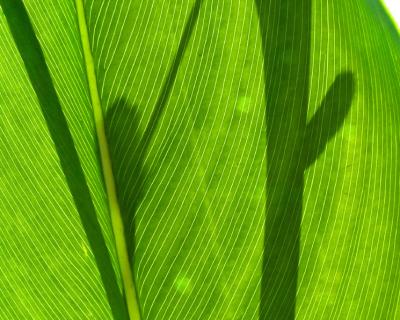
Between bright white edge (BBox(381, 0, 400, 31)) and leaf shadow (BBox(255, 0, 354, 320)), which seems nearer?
leaf shadow (BBox(255, 0, 354, 320))

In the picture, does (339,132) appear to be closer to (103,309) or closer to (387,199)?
(387,199)

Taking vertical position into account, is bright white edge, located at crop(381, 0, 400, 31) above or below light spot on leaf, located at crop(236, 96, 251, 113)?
above

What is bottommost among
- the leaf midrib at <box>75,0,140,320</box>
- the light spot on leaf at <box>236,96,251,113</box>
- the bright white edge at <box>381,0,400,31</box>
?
the leaf midrib at <box>75,0,140,320</box>

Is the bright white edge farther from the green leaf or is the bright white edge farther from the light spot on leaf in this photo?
the light spot on leaf

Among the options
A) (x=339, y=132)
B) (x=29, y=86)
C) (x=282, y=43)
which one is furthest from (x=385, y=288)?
(x=29, y=86)

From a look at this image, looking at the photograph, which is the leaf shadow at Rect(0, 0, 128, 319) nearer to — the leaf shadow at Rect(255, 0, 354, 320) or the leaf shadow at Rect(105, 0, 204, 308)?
the leaf shadow at Rect(105, 0, 204, 308)

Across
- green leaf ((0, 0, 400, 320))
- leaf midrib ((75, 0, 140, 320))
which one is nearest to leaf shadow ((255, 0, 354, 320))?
green leaf ((0, 0, 400, 320))

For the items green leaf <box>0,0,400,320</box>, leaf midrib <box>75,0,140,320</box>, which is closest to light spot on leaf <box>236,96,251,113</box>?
green leaf <box>0,0,400,320</box>

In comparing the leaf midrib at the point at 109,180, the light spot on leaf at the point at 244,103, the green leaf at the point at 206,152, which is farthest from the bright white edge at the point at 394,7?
the leaf midrib at the point at 109,180
